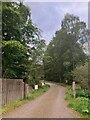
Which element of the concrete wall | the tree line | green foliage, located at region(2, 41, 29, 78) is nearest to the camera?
the concrete wall

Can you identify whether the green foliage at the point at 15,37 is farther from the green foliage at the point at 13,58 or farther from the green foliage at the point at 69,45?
the green foliage at the point at 69,45

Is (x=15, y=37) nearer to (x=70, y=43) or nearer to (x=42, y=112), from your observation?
(x=42, y=112)

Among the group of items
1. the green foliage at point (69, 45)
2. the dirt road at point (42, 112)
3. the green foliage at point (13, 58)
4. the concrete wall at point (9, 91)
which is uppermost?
the green foliage at point (69, 45)

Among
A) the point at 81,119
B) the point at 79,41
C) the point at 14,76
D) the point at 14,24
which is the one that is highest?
the point at 79,41

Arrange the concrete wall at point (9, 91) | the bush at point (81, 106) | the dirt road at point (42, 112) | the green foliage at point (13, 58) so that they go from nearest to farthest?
the dirt road at point (42, 112)
the bush at point (81, 106)
the concrete wall at point (9, 91)
the green foliage at point (13, 58)

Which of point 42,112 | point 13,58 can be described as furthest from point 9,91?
point 42,112

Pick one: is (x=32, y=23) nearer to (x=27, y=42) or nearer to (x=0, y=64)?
(x=27, y=42)

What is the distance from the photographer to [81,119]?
13602 mm

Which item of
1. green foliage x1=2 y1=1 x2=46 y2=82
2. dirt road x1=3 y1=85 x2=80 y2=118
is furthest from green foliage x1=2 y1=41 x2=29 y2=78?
dirt road x1=3 y1=85 x2=80 y2=118

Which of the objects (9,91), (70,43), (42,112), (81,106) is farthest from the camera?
(70,43)

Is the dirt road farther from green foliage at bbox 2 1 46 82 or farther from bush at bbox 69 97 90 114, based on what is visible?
green foliage at bbox 2 1 46 82

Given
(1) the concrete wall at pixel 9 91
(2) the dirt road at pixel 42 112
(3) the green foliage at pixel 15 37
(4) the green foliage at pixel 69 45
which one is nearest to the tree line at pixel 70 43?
(4) the green foliage at pixel 69 45

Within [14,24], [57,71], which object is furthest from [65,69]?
[14,24]

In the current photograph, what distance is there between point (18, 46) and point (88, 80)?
17628 mm
